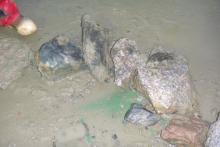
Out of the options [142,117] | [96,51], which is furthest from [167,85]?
[96,51]

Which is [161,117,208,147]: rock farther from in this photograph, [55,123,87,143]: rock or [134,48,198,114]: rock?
[55,123,87,143]: rock

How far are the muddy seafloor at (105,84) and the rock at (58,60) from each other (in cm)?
11

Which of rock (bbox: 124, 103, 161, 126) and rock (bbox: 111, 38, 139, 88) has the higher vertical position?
rock (bbox: 111, 38, 139, 88)

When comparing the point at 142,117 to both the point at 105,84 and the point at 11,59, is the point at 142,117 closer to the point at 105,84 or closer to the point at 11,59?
the point at 105,84

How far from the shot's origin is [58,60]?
2.58 meters

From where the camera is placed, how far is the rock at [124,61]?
261 cm

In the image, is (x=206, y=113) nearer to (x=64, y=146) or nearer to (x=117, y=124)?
(x=117, y=124)

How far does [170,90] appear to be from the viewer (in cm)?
240

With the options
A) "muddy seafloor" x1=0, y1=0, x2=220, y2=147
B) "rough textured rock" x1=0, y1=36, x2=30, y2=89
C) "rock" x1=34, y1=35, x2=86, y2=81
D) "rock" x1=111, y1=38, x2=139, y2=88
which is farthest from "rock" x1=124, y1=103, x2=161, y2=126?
"rough textured rock" x1=0, y1=36, x2=30, y2=89

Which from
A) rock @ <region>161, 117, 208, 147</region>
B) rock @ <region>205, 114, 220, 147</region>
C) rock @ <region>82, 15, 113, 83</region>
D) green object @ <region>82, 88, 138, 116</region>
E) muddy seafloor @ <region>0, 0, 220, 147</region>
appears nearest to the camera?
rock @ <region>205, 114, 220, 147</region>

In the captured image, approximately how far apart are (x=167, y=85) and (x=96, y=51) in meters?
1.01

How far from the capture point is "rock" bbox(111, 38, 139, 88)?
261 cm

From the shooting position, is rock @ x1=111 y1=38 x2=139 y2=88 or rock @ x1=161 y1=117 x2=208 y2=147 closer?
rock @ x1=161 y1=117 x2=208 y2=147

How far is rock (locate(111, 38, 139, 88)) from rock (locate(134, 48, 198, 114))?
0.12m
